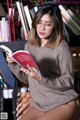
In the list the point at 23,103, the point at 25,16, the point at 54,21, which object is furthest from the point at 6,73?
the point at 54,21

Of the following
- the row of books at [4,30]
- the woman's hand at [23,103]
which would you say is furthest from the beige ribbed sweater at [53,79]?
the row of books at [4,30]

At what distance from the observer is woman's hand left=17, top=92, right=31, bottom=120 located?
1.67m

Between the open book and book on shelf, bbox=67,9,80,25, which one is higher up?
book on shelf, bbox=67,9,80,25

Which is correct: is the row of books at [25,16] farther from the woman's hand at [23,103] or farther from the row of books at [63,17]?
the woman's hand at [23,103]

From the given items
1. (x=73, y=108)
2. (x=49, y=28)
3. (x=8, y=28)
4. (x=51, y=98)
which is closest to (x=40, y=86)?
(x=51, y=98)

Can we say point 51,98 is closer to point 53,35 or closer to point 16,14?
point 53,35

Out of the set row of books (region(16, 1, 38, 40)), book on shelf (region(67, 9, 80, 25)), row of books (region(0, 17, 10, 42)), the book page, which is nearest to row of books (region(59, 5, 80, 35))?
book on shelf (region(67, 9, 80, 25))

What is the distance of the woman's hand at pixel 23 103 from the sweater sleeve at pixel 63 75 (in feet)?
1.10

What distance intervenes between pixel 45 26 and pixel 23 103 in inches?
20.3

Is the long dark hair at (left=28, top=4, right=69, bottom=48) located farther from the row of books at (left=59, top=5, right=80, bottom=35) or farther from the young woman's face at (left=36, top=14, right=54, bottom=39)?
the row of books at (left=59, top=5, right=80, bottom=35)

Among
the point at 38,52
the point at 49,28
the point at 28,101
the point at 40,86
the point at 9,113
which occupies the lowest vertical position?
the point at 9,113

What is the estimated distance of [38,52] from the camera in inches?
58.7

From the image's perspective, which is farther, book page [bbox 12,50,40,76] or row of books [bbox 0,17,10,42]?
row of books [bbox 0,17,10,42]

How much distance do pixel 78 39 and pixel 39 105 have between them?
602 mm
